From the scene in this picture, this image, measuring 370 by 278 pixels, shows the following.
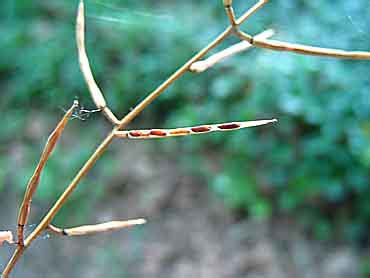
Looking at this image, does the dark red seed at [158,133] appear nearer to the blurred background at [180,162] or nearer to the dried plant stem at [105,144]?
the dried plant stem at [105,144]

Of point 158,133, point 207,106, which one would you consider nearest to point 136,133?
point 158,133

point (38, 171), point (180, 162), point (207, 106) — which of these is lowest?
point (180, 162)

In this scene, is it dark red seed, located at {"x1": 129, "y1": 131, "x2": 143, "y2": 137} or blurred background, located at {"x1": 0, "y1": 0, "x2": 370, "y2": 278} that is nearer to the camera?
dark red seed, located at {"x1": 129, "y1": 131, "x2": 143, "y2": 137}

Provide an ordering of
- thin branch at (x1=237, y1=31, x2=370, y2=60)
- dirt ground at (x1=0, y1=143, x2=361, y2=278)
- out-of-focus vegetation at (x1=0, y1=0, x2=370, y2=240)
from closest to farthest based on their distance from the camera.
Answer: thin branch at (x1=237, y1=31, x2=370, y2=60), out-of-focus vegetation at (x1=0, y1=0, x2=370, y2=240), dirt ground at (x1=0, y1=143, x2=361, y2=278)

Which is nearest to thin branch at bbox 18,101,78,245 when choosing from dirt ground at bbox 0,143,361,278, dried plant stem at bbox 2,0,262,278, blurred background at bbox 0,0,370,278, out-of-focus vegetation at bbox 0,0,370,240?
dried plant stem at bbox 2,0,262,278

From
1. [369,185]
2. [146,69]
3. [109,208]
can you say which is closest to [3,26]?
[146,69]

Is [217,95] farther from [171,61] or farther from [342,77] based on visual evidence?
[342,77]

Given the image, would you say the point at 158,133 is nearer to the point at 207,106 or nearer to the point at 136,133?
the point at 136,133

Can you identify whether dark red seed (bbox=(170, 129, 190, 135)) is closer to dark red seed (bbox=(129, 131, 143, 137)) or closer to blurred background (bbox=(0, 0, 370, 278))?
dark red seed (bbox=(129, 131, 143, 137))
